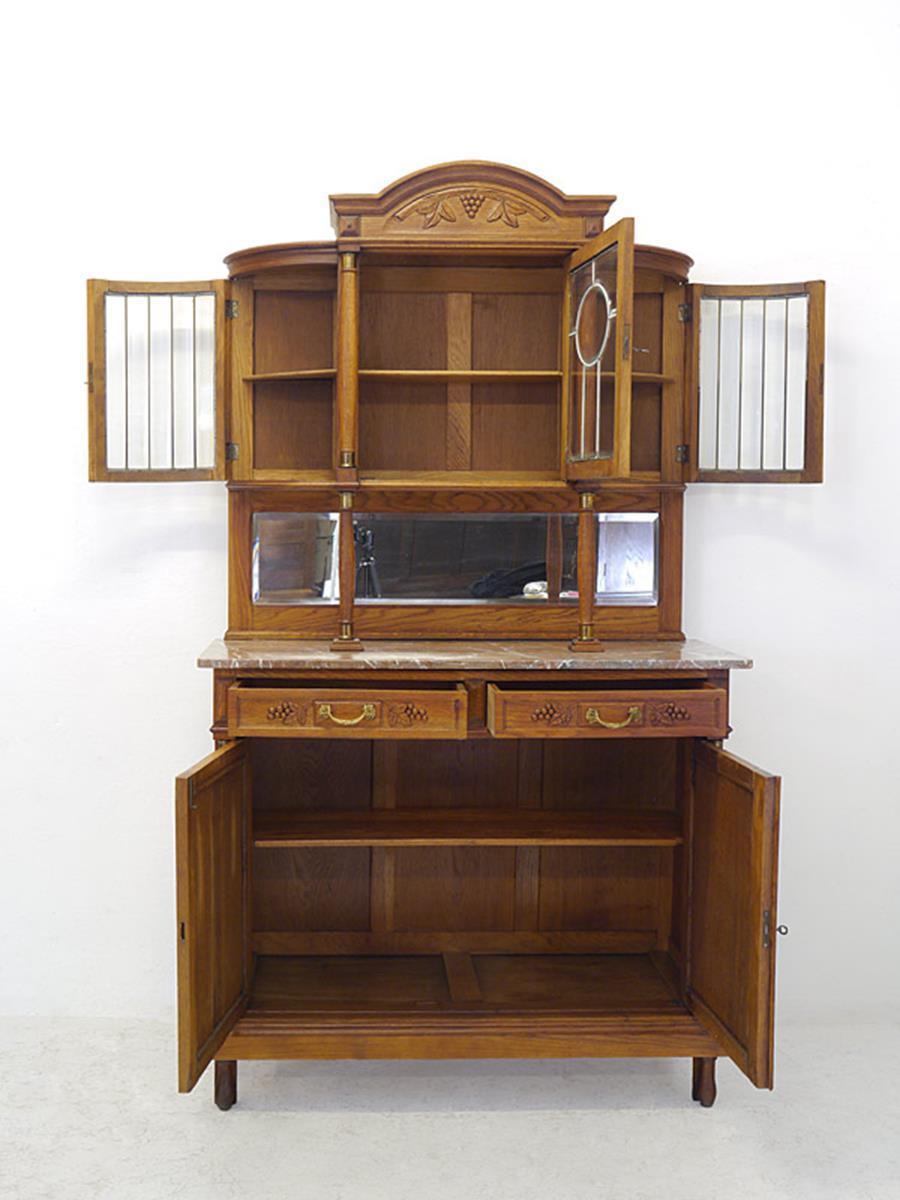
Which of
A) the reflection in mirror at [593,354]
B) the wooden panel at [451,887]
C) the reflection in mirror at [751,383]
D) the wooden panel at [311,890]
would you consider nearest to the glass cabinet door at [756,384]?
the reflection in mirror at [751,383]

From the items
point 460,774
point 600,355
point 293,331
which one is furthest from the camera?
point 460,774

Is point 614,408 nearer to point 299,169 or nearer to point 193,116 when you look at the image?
point 299,169

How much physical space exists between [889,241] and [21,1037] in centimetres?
348

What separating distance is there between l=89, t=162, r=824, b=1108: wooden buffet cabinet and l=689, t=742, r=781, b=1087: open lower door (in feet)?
0.07

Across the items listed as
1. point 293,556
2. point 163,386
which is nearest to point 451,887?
point 293,556

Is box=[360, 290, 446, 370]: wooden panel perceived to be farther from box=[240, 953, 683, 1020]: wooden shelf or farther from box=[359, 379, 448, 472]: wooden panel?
box=[240, 953, 683, 1020]: wooden shelf

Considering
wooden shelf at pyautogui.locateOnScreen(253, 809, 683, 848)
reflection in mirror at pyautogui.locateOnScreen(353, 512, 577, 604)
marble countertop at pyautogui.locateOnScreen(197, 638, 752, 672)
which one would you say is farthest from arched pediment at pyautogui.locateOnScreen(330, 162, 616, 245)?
wooden shelf at pyautogui.locateOnScreen(253, 809, 683, 848)

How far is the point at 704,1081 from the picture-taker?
323 centimetres

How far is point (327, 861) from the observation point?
3602 mm

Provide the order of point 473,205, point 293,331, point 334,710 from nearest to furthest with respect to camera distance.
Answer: point 334,710
point 473,205
point 293,331

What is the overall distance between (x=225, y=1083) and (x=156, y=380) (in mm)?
A: 1921

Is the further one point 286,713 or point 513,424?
point 513,424

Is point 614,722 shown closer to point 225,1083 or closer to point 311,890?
point 311,890

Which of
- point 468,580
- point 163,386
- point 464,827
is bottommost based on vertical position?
point 464,827
